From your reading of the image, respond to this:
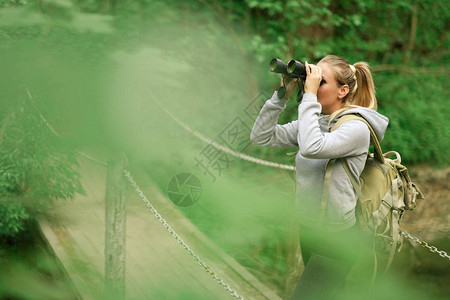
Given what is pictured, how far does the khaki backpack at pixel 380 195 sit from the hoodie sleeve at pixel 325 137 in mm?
52

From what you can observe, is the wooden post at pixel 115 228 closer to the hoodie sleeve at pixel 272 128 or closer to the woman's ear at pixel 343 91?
the hoodie sleeve at pixel 272 128

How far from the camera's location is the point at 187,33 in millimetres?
5301

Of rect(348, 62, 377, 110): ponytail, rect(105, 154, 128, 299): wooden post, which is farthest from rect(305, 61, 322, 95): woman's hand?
rect(105, 154, 128, 299): wooden post

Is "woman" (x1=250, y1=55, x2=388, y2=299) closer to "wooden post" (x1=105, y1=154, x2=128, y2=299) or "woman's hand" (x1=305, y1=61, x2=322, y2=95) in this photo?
"woman's hand" (x1=305, y1=61, x2=322, y2=95)

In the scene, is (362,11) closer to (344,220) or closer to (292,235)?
(292,235)

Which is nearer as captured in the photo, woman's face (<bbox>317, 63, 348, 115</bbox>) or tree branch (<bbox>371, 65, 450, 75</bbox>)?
woman's face (<bbox>317, 63, 348, 115</bbox>)

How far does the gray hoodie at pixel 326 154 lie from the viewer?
5.14 ft

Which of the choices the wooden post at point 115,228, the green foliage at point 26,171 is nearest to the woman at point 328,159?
the wooden post at point 115,228

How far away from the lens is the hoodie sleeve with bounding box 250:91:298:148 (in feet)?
6.08

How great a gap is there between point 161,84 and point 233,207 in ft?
8.98

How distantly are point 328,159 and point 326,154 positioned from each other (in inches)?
5.3

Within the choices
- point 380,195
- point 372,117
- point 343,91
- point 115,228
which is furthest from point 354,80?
point 115,228

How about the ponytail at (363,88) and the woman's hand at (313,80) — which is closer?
the woman's hand at (313,80)

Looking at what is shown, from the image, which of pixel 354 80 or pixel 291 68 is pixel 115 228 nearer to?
pixel 291 68
